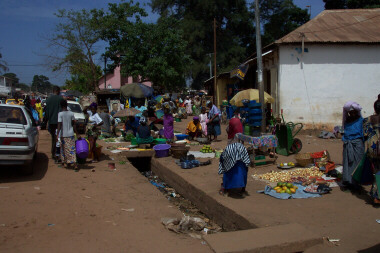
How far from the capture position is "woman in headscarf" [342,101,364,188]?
6.33 metres

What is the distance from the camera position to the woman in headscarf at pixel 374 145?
5570 mm

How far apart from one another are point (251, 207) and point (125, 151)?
6560 mm

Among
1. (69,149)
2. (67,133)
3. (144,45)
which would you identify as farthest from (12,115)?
(144,45)

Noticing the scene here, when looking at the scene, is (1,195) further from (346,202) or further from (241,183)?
(346,202)

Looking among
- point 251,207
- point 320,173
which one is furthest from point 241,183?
point 320,173

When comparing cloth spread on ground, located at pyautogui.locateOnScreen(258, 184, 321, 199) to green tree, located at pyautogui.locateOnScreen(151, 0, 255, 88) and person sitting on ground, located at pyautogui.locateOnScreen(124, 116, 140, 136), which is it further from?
green tree, located at pyautogui.locateOnScreen(151, 0, 255, 88)

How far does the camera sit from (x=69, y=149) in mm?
8758

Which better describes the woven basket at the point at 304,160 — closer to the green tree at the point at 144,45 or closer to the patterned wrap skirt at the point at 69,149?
the patterned wrap skirt at the point at 69,149

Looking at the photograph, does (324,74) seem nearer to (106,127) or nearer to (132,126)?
(132,126)

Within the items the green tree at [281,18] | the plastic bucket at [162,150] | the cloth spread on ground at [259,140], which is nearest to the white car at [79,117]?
the plastic bucket at [162,150]

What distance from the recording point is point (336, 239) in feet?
14.7

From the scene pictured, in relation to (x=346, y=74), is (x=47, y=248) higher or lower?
lower

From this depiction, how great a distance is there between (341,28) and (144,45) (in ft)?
47.3

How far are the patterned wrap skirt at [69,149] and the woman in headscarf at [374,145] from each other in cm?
671
